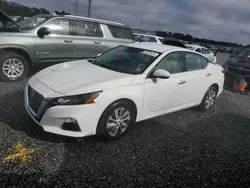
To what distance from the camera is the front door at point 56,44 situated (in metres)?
5.92

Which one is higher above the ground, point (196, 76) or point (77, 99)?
point (196, 76)

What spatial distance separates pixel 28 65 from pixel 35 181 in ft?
13.5

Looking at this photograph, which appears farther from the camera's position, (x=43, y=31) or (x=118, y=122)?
(x=43, y=31)

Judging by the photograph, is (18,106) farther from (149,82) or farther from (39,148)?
(149,82)

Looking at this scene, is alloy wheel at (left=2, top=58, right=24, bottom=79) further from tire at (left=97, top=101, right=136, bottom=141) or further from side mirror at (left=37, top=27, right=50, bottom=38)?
tire at (left=97, top=101, right=136, bottom=141)

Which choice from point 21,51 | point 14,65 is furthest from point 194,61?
point 14,65

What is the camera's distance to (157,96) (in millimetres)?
3811

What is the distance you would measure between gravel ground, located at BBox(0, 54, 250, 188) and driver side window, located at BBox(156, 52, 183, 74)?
1.07 m

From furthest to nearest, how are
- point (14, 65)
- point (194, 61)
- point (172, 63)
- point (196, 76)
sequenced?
point (14, 65), point (194, 61), point (196, 76), point (172, 63)

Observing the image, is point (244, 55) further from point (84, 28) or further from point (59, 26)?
point (59, 26)

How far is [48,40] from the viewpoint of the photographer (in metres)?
5.98

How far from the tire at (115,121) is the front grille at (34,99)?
91 cm

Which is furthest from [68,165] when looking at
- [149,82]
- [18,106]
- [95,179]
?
[18,106]

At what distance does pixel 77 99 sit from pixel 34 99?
2.46 ft
